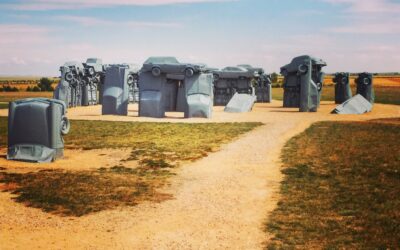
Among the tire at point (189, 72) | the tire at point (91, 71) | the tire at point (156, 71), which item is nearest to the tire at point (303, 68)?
the tire at point (189, 72)

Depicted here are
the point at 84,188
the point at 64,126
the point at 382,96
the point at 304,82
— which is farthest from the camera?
the point at 382,96

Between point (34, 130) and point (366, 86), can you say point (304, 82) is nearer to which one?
point (366, 86)

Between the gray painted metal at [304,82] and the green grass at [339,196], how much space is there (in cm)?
1489

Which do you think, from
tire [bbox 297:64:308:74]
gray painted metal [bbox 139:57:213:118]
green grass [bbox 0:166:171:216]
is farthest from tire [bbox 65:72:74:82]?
green grass [bbox 0:166:171:216]

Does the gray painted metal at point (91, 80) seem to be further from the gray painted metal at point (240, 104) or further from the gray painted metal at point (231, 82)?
the gray painted metal at point (240, 104)

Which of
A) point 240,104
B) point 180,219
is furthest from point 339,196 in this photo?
point 240,104

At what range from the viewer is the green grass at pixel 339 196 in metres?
7.73

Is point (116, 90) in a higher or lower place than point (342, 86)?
lower

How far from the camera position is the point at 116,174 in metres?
12.9

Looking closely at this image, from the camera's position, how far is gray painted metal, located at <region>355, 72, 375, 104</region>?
38.6 meters

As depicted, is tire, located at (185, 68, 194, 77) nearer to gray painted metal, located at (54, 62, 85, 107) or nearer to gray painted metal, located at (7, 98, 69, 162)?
gray painted metal, located at (54, 62, 85, 107)

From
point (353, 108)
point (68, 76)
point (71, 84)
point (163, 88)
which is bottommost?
point (353, 108)

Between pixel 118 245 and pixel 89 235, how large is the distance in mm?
736

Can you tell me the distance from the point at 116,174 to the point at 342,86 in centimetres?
3410
